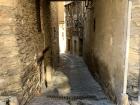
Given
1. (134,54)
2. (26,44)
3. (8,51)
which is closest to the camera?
(134,54)

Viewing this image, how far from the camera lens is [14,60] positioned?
15.4ft

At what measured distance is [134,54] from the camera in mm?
4137

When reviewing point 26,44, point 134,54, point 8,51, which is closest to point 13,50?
point 8,51

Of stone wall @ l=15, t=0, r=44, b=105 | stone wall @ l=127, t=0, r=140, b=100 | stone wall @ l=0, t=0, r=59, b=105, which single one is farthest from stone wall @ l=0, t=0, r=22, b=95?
stone wall @ l=127, t=0, r=140, b=100

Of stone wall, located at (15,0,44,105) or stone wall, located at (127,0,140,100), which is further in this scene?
stone wall, located at (15,0,44,105)

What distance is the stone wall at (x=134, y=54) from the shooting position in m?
4.00

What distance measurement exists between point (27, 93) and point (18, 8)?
2141 mm

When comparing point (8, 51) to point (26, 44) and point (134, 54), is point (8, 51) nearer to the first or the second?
point (26, 44)

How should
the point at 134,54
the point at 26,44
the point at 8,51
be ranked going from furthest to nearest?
the point at 26,44, the point at 8,51, the point at 134,54

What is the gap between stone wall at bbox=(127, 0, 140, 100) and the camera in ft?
13.1

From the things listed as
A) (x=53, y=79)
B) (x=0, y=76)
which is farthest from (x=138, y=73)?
(x=53, y=79)

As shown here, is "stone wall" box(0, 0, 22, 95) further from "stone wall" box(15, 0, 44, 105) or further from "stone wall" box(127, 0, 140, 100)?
"stone wall" box(127, 0, 140, 100)

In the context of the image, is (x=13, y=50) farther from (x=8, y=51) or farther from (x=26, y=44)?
(x=26, y=44)

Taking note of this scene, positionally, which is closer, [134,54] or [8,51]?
[134,54]
